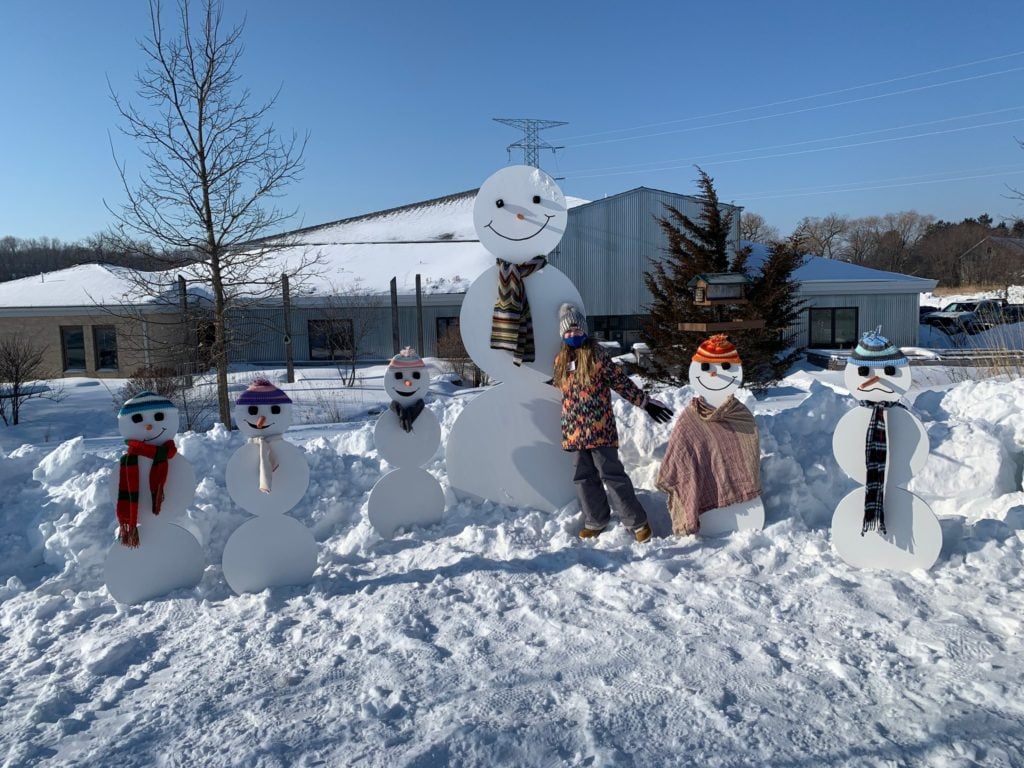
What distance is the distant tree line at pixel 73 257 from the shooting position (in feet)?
31.8

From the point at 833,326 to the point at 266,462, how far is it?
72.6ft

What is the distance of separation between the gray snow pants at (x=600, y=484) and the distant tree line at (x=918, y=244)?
48959mm

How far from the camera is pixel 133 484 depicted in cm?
381

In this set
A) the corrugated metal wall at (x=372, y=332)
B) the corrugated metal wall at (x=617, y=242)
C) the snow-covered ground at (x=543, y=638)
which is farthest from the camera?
the corrugated metal wall at (x=617, y=242)

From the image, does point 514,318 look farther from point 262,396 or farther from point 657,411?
point 262,396

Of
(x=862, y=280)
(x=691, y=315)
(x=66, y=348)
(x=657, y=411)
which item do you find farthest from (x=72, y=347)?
(x=862, y=280)

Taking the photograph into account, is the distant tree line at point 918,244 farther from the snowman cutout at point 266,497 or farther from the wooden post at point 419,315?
the snowman cutout at point 266,497

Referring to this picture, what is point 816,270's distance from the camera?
23.1m

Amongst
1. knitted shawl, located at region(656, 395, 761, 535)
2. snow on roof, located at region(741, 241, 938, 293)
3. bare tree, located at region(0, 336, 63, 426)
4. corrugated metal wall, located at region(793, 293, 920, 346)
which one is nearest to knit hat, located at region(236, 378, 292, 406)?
knitted shawl, located at region(656, 395, 761, 535)

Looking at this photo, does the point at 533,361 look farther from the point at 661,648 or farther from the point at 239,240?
the point at 239,240

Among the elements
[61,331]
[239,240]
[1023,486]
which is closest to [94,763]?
[1023,486]

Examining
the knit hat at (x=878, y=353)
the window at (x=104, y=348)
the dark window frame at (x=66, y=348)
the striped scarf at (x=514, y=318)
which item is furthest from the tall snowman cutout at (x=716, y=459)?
the dark window frame at (x=66, y=348)

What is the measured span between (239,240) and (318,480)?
577cm

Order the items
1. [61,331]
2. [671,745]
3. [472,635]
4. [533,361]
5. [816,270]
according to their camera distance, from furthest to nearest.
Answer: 1. [816,270]
2. [61,331]
3. [533,361]
4. [472,635]
5. [671,745]
